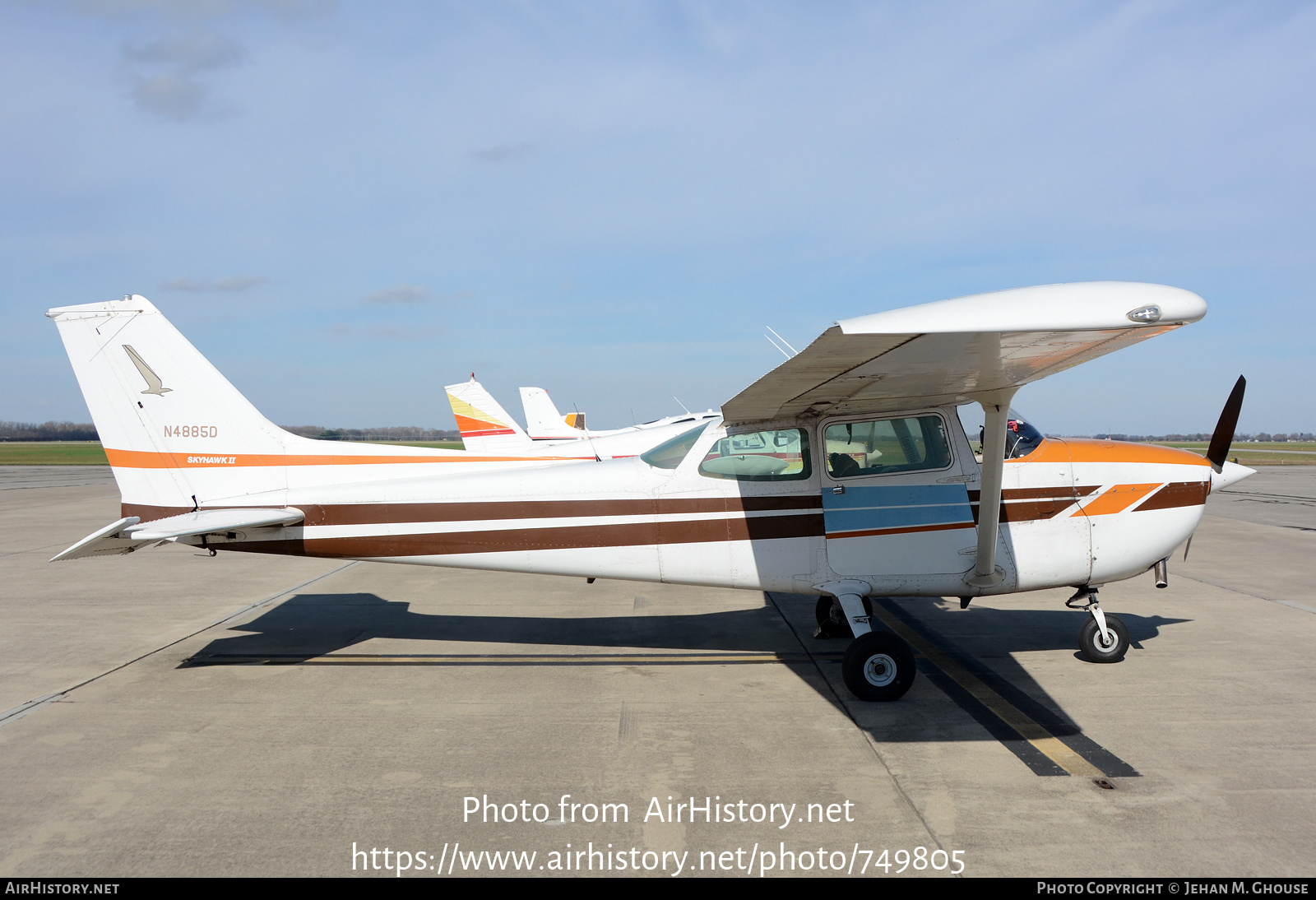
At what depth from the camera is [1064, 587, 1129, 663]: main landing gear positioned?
5930 mm

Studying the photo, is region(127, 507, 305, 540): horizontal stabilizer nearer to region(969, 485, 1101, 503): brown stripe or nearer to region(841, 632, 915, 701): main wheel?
region(841, 632, 915, 701): main wheel

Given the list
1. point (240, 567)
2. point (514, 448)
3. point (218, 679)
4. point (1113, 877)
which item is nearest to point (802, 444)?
point (1113, 877)

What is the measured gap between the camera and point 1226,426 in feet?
19.2

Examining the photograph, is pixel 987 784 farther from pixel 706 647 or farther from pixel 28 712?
pixel 28 712

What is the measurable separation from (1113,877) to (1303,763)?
1959 mm

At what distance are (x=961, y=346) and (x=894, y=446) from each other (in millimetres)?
1897

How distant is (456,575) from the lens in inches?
405

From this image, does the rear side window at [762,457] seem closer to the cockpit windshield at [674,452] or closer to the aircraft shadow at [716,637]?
the cockpit windshield at [674,452]

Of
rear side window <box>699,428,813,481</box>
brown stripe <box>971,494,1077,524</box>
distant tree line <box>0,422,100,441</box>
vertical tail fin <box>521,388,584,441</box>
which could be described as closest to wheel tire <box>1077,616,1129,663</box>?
brown stripe <box>971,494,1077,524</box>

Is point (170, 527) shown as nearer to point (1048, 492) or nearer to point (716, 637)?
point (716, 637)

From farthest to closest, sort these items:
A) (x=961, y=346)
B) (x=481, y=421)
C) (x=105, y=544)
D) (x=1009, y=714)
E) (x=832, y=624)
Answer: (x=481, y=421) → (x=832, y=624) → (x=105, y=544) → (x=1009, y=714) → (x=961, y=346)

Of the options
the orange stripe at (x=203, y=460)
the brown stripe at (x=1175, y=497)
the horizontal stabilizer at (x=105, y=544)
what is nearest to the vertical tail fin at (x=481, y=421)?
the orange stripe at (x=203, y=460)

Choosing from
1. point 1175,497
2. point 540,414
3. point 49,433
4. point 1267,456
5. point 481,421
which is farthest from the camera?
point 49,433

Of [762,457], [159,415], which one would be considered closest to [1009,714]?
[762,457]
